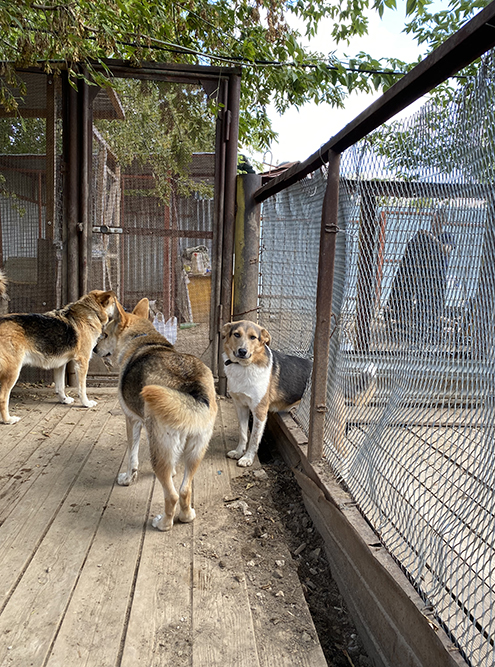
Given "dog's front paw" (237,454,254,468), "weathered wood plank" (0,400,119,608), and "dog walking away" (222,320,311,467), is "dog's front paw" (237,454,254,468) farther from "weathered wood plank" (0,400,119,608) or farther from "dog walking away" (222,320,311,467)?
"weathered wood plank" (0,400,119,608)

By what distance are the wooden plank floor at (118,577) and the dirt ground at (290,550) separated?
10 cm

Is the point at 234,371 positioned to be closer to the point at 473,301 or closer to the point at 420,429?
the point at 420,429

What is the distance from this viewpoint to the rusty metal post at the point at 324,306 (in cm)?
266

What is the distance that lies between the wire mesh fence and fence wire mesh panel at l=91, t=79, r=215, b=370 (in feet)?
8.73

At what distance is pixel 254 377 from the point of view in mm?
3734

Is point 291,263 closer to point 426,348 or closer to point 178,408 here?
point 178,408

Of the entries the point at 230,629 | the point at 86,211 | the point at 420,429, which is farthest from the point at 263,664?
the point at 86,211

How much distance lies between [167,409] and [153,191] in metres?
3.56

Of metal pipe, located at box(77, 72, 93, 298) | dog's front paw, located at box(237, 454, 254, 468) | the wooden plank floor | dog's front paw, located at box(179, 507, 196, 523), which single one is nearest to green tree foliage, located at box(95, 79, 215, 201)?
metal pipe, located at box(77, 72, 93, 298)

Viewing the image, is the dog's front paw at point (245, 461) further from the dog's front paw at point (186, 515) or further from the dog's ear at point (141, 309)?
the dog's ear at point (141, 309)

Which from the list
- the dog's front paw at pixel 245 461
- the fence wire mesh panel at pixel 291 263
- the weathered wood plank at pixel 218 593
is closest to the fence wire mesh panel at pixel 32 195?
the fence wire mesh panel at pixel 291 263

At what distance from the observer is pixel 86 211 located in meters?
5.20

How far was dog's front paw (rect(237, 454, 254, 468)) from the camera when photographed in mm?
3666

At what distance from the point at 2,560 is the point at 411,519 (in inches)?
76.2
